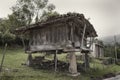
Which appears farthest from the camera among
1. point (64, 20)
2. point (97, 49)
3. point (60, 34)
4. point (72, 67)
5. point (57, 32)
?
point (97, 49)

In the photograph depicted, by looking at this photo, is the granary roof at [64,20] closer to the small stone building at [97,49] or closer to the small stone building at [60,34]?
the small stone building at [60,34]

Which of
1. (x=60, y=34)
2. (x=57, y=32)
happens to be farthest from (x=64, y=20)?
(x=57, y=32)

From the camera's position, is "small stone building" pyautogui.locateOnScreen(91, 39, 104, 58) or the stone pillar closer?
the stone pillar

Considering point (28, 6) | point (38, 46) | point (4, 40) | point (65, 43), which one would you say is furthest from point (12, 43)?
point (65, 43)

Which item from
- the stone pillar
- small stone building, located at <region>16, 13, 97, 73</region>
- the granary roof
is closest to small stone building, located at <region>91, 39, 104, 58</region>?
small stone building, located at <region>16, 13, 97, 73</region>

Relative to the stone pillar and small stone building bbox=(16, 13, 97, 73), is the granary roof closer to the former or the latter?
small stone building bbox=(16, 13, 97, 73)

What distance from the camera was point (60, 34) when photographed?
17.0 m

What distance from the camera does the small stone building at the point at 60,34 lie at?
1622 centimetres

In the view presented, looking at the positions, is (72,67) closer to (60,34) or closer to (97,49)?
(60,34)

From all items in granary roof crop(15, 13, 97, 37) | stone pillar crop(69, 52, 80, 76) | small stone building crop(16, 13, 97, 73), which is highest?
granary roof crop(15, 13, 97, 37)

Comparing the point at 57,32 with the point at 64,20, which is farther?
the point at 57,32

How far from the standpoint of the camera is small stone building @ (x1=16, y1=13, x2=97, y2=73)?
53.2ft

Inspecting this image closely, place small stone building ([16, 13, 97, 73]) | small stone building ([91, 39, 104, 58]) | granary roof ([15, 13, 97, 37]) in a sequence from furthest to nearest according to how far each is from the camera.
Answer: small stone building ([91, 39, 104, 58]), small stone building ([16, 13, 97, 73]), granary roof ([15, 13, 97, 37])

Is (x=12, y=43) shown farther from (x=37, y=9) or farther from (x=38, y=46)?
(x=38, y=46)
